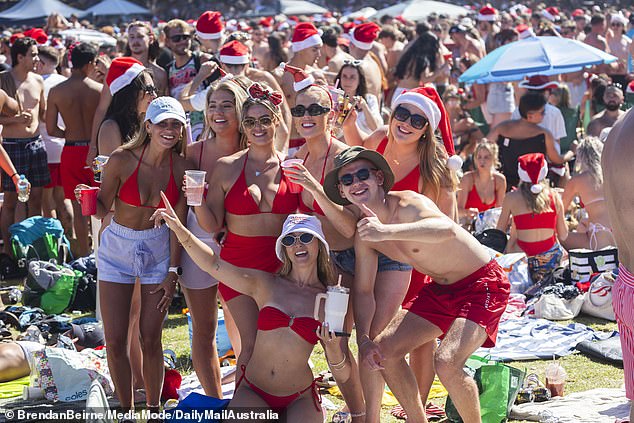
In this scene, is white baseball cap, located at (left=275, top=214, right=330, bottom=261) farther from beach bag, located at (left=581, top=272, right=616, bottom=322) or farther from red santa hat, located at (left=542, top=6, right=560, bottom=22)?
red santa hat, located at (left=542, top=6, right=560, bottom=22)

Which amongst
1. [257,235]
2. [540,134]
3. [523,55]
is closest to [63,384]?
[257,235]

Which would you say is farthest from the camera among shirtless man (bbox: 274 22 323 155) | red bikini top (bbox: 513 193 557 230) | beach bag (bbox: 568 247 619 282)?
shirtless man (bbox: 274 22 323 155)

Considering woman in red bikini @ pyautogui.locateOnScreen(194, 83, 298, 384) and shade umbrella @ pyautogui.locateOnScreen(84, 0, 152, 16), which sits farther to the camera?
shade umbrella @ pyautogui.locateOnScreen(84, 0, 152, 16)

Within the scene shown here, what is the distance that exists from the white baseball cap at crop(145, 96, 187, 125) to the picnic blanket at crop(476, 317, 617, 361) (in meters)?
2.73

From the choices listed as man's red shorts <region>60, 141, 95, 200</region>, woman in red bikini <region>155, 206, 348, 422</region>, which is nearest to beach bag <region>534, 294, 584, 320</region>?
woman in red bikini <region>155, 206, 348, 422</region>

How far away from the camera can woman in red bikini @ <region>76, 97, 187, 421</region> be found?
4.86m

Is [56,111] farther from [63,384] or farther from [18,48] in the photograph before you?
[63,384]

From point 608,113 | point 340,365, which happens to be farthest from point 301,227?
point 608,113

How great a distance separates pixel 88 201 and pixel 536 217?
4165 mm

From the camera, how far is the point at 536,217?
25.4 ft

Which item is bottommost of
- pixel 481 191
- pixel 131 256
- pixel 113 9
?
pixel 113 9

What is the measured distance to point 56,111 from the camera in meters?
8.47

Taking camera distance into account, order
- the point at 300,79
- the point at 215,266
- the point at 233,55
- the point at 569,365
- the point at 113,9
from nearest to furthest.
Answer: the point at 215,266 < the point at 300,79 < the point at 569,365 < the point at 233,55 < the point at 113,9

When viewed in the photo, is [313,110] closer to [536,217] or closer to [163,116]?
[163,116]
